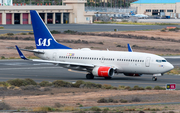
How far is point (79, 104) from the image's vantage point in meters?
28.0

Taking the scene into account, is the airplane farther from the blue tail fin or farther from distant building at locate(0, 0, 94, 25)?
distant building at locate(0, 0, 94, 25)

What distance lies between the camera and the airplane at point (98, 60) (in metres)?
45.1

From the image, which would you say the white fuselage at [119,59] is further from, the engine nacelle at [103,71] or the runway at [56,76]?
the runway at [56,76]

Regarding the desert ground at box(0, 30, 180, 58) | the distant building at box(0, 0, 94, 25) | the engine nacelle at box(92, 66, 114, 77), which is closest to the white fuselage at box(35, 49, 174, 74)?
the engine nacelle at box(92, 66, 114, 77)

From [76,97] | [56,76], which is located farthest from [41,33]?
[76,97]

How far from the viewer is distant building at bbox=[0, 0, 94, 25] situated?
158875 millimetres

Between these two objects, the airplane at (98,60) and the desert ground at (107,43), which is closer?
the airplane at (98,60)

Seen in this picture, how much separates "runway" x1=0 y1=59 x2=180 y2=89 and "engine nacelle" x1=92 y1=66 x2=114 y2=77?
2.76 ft

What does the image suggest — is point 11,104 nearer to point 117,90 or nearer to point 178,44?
point 117,90

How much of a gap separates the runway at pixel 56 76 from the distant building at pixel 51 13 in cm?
9997

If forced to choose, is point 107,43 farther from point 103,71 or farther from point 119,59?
point 103,71

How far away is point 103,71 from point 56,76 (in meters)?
7.51

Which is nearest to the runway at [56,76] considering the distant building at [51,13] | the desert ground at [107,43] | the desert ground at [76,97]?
the desert ground at [76,97]

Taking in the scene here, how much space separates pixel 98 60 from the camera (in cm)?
4794
